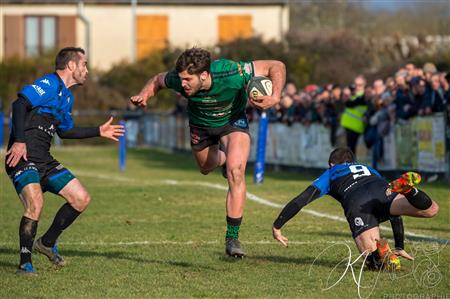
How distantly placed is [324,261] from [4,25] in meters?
53.2

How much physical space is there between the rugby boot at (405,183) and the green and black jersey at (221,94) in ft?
6.55

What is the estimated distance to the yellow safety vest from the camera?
21828 millimetres

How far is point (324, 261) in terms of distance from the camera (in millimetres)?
10070

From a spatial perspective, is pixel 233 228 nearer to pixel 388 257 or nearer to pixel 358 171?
pixel 358 171

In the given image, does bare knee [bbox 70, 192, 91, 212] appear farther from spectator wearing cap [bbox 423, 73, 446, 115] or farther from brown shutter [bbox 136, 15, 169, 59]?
brown shutter [bbox 136, 15, 169, 59]

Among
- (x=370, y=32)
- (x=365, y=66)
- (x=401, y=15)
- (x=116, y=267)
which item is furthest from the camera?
(x=370, y=32)

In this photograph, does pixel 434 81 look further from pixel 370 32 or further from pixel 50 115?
pixel 370 32

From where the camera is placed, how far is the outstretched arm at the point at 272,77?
382 inches

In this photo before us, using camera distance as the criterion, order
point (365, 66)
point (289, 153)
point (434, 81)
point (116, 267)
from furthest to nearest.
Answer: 1. point (365, 66)
2. point (289, 153)
3. point (434, 81)
4. point (116, 267)

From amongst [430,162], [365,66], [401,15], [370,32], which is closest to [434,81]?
[430,162]

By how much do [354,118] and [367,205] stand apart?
1261 cm

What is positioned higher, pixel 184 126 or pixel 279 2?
pixel 279 2

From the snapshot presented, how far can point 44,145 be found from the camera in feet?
32.6

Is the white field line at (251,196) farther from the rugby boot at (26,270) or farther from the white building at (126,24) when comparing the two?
the white building at (126,24)
